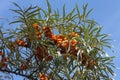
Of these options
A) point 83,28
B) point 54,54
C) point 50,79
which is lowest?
point 50,79

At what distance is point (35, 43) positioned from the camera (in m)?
2.37

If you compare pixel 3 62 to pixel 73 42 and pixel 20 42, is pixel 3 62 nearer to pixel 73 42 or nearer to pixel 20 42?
pixel 20 42

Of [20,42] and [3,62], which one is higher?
[20,42]

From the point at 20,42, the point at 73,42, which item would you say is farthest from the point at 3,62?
the point at 73,42

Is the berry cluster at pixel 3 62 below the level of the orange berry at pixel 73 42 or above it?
below

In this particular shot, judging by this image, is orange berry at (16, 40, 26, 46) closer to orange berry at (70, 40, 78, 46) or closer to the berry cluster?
the berry cluster

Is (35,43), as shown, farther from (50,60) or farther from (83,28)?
(83,28)

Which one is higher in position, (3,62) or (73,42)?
(73,42)

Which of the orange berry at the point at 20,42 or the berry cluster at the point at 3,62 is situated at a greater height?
the orange berry at the point at 20,42

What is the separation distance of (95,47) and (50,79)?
15.5 inches

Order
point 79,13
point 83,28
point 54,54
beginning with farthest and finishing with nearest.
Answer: point 79,13 < point 83,28 < point 54,54

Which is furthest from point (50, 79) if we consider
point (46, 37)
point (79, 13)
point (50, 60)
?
point (79, 13)

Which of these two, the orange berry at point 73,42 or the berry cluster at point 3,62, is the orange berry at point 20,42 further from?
the orange berry at point 73,42

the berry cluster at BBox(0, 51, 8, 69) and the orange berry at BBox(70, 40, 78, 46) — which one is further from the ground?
the orange berry at BBox(70, 40, 78, 46)
